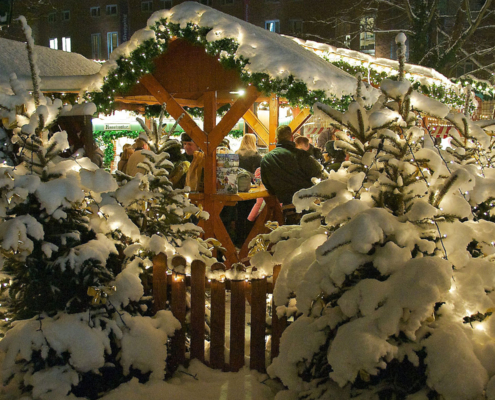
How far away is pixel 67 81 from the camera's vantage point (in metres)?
5.93

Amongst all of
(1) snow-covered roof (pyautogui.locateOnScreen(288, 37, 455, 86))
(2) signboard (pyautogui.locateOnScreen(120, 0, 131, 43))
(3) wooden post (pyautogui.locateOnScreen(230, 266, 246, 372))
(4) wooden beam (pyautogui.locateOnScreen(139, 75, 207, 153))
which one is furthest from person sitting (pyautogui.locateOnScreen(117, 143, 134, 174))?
(2) signboard (pyautogui.locateOnScreen(120, 0, 131, 43))

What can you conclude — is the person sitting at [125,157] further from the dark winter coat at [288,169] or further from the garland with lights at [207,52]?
the dark winter coat at [288,169]

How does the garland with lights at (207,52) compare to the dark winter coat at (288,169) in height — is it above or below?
above

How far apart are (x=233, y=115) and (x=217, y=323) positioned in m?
2.97

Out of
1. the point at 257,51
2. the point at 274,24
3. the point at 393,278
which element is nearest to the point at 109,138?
the point at 257,51

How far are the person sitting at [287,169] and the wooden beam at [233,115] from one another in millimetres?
686

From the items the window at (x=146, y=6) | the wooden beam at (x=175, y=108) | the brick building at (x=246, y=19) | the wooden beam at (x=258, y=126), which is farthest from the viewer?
the window at (x=146, y=6)

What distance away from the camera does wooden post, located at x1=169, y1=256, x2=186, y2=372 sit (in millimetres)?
3678

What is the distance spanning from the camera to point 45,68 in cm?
631

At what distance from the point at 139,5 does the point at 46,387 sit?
38155 millimetres

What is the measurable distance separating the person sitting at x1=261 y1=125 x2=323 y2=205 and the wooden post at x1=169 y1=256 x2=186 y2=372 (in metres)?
2.76

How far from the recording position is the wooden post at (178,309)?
3678 mm

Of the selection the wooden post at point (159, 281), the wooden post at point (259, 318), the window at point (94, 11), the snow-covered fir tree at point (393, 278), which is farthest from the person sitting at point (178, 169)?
the window at point (94, 11)

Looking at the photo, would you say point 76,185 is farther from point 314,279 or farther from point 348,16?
point 348,16
